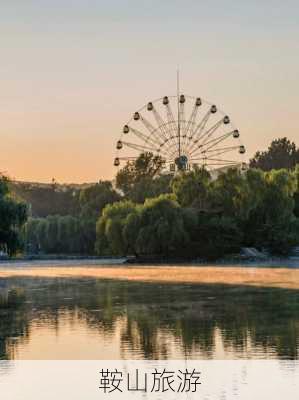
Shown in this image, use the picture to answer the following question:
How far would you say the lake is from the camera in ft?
66.7

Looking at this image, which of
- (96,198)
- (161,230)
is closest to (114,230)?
(161,230)

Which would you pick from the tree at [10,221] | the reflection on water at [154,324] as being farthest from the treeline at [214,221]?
the reflection on water at [154,324]

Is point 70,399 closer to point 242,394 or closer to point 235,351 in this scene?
point 242,394

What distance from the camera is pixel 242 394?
1524 cm

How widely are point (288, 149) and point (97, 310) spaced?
147718mm

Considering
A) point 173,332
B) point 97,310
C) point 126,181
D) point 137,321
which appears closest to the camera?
point 173,332

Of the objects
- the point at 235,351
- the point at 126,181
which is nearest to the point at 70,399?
the point at 235,351

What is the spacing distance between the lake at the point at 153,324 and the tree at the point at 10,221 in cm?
634

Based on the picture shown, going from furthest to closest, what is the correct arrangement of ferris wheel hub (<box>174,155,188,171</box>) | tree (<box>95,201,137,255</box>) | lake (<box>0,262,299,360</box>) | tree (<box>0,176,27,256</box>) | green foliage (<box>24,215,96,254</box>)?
green foliage (<box>24,215,96,254</box>) → ferris wheel hub (<box>174,155,188,171</box>) → tree (<box>95,201,137,255</box>) → tree (<box>0,176,27,256</box>) → lake (<box>0,262,299,360</box>)

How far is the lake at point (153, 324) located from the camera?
20.3m

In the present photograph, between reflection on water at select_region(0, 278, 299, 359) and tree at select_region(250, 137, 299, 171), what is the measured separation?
134m

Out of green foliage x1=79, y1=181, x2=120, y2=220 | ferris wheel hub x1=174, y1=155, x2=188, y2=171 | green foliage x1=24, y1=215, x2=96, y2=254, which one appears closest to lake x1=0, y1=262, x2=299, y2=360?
ferris wheel hub x1=174, y1=155, x2=188, y2=171

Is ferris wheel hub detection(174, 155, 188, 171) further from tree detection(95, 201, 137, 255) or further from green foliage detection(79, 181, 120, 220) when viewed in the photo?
green foliage detection(79, 181, 120, 220)

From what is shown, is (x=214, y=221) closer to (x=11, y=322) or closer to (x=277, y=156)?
(x=11, y=322)
